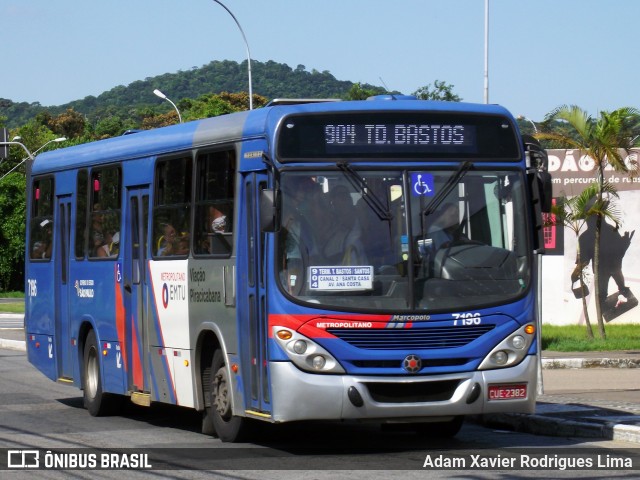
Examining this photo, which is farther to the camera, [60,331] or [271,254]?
[60,331]

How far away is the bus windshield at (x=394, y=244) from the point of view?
1116 cm

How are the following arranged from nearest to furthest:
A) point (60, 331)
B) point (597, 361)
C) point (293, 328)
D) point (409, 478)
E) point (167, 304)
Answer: point (409, 478) < point (293, 328) < point (167, 304) < point (60, 331) < point (597, 361)

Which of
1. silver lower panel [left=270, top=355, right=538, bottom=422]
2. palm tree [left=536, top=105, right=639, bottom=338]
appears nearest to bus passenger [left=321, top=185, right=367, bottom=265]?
silver lower panel [left=270, top=355, right=538, bottom=422]

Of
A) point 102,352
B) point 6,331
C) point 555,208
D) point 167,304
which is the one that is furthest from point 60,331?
point 6,331

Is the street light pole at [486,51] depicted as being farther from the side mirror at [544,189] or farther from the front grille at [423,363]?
the front grille at [423,363]

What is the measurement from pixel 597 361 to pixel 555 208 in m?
5.12

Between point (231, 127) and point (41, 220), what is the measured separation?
629 centimetres

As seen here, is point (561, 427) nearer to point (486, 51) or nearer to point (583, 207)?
point (583, 207)

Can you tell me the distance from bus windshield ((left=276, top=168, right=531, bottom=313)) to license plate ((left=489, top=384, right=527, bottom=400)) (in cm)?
73

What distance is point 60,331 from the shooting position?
1723 cm

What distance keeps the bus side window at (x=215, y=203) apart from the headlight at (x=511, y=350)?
2.62 m

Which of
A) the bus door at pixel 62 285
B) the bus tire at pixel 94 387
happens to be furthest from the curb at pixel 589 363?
the bus tire at pixel 94 387

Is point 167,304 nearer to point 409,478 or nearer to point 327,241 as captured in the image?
point 327,241

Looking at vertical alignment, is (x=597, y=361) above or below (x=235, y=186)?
below
